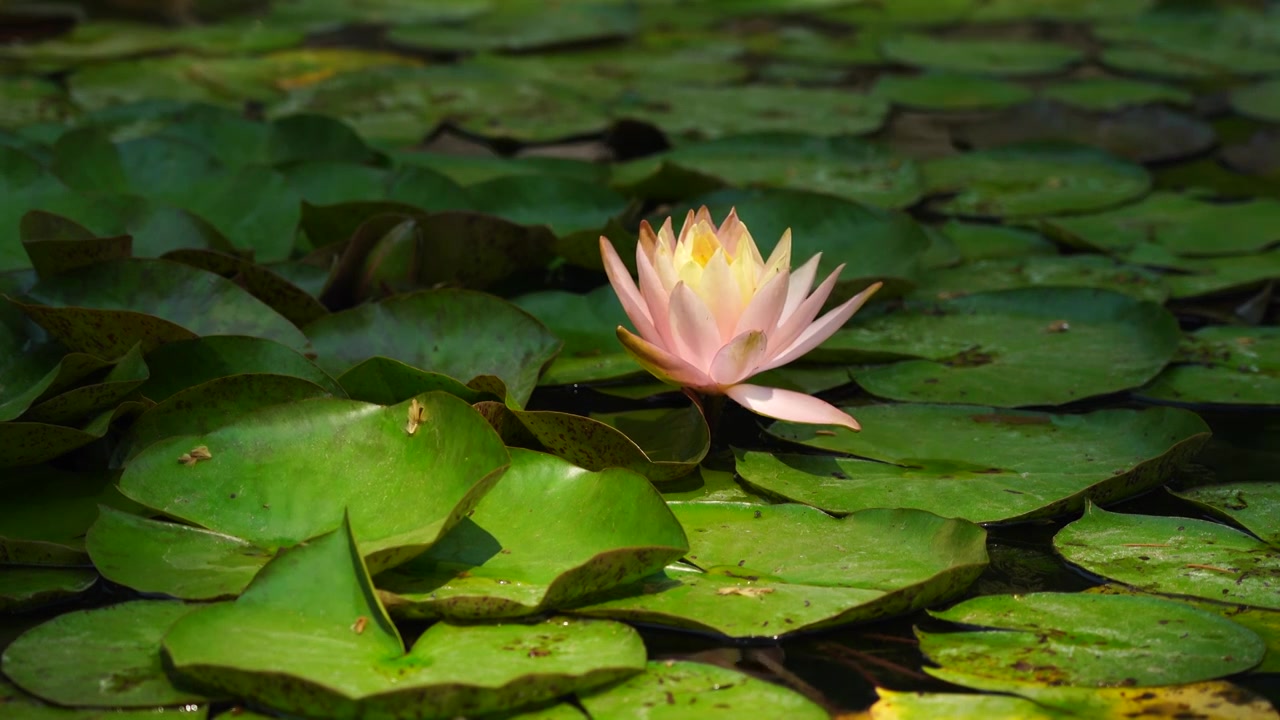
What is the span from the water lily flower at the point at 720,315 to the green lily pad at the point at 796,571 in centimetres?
13

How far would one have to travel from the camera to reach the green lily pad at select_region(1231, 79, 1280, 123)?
11.4 ft

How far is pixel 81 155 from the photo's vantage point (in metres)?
2.26

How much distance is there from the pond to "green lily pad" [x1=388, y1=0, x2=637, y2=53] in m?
1.61

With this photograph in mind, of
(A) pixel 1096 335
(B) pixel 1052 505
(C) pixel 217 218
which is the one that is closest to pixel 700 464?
(B) pixel 1052 505

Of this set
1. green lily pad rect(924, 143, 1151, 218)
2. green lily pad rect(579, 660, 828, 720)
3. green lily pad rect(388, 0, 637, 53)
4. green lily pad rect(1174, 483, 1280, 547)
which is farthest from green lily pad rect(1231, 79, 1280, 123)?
green lily pad rect(579, 660, 828, 720)

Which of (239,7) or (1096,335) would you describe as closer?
(1096,335)

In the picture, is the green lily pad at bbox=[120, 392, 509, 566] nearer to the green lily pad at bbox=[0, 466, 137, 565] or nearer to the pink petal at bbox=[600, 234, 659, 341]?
the green lily pad at bbox=[0, 466, 137, 565]

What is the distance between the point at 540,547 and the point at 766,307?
0.41m

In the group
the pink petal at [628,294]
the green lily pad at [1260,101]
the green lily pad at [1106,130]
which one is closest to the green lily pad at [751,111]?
the green lily pad at [1106,130]

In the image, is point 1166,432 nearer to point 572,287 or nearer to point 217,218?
point 572,287

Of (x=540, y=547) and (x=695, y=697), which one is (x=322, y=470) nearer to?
(x=540, y=547)

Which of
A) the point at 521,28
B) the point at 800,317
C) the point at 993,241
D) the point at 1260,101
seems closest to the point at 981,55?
the point at 1260,101

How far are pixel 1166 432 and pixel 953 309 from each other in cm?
58

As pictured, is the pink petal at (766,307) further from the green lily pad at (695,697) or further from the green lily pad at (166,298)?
the green lily pad at (166,298)
